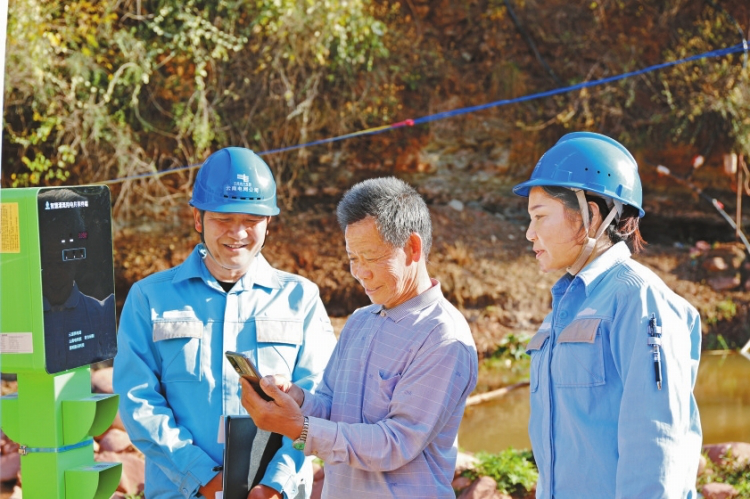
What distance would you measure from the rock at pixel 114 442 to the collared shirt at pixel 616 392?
3.47 meters

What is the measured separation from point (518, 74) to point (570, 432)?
8.59m

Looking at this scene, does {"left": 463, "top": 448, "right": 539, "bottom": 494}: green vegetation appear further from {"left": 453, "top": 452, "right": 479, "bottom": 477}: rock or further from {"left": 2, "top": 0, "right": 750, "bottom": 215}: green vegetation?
{"left": 2, "top": 0, "right": 750, "bottom": 215}: green vegetation

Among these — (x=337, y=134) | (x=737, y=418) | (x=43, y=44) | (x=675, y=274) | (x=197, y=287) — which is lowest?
(x=737, y=418)

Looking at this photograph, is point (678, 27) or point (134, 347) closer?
point (134, 347)

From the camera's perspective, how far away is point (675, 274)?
916cm

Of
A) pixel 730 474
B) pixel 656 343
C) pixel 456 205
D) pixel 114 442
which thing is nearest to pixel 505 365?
pixel 456 205

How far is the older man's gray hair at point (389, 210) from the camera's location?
231cm

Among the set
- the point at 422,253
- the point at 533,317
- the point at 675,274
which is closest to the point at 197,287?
the point at 422,253

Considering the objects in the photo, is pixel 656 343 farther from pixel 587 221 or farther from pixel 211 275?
pixel 211 275

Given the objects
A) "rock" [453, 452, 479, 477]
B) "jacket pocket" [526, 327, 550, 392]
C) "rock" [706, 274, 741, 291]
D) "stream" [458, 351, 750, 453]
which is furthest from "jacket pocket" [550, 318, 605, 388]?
"rock" [706, 274, 741, 291]

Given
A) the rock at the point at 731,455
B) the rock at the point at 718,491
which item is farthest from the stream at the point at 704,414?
the rock at the point at 718,491

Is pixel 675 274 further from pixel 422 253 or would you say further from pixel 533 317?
pixel 422 253

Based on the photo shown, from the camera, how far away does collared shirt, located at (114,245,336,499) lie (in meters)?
2.62

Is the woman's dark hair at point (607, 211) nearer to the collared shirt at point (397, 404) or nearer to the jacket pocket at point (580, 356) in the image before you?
the jacket pocket at point (580, 356)
